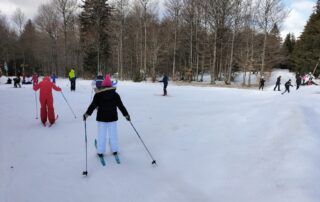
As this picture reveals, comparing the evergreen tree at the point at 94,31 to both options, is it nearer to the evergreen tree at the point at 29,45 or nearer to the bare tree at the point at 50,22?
the bare tree at the point at 50,22

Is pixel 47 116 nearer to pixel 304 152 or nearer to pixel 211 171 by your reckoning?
pixel 211 171

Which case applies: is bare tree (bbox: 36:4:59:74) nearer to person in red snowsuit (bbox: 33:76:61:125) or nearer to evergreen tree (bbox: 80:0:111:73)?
evergreen tree (bbox: 80:0:111:73)

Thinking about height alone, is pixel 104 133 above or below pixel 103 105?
below

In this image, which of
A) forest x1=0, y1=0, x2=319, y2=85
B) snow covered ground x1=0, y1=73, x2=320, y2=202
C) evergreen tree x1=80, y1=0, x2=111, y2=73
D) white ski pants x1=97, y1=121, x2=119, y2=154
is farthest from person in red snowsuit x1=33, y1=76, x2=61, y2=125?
evergreen tree x1=80, y1=0, x2=111, y2=73

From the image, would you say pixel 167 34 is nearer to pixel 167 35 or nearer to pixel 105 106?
pixel 167 35

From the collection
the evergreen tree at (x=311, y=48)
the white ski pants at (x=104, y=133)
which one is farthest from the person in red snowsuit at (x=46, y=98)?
the evergreen tree at (x=311, y=48)

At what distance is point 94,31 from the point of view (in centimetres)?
4481

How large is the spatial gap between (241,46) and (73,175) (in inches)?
1734

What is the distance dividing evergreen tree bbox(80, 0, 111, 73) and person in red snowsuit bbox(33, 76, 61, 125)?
34889 mm

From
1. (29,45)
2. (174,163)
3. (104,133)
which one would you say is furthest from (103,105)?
(29,45)

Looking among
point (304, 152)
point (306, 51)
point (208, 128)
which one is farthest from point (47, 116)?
point (306, 51)

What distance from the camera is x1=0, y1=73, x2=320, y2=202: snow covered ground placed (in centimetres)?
540

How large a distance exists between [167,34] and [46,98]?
37146mm

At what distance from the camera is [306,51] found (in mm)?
46969
